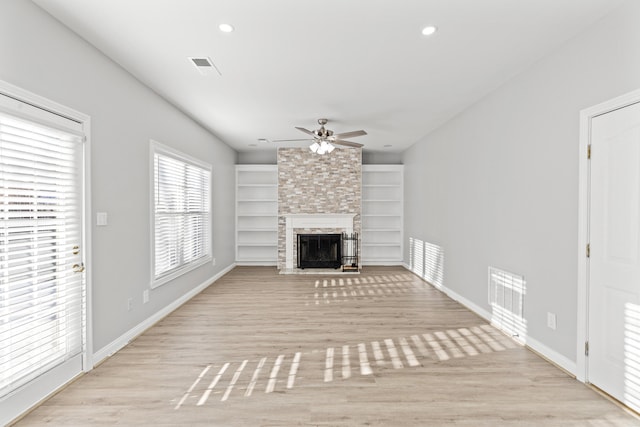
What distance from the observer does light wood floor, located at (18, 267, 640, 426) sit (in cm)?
214

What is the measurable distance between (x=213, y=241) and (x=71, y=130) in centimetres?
372

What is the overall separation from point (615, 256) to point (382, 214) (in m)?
5.59

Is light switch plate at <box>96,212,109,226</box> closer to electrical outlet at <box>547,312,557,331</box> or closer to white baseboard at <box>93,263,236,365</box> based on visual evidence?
white baseboard at <box>93,263,236,365</box>

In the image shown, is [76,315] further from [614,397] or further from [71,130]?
[614,397]

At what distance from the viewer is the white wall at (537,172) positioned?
7.92 ft

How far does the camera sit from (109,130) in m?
3.05

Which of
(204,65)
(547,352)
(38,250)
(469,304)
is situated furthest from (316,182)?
(38,250)

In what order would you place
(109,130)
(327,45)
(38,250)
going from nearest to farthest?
(38,250), (327,45), (109,130)

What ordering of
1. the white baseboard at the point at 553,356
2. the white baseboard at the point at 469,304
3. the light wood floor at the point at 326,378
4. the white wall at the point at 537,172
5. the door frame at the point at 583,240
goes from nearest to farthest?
the light wood floor at the point at 326,378
the white wall at the point at 537,172
the door frame at the point at 583,240
the white baseboard at the point at 553,356
the white baseboard at the point at 469,304

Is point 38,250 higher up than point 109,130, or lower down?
lower down

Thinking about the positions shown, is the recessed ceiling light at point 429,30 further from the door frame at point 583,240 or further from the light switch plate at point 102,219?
the light switch plate at point 102,219

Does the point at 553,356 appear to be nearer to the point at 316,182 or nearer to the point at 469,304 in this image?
the point at 469,304

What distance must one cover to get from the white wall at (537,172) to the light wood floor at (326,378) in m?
0.60

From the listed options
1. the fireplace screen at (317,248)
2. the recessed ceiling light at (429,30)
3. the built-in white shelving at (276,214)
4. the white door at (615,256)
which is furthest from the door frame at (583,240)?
the built-in white shelving at (276,214)
